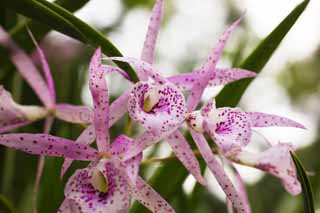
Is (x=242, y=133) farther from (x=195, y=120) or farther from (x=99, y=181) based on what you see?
(x=99, y=181)

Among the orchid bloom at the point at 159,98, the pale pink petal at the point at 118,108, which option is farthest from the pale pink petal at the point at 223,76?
the pale pink petal at the point at 118,108

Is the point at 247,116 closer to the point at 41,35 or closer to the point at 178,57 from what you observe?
the point at 41,35

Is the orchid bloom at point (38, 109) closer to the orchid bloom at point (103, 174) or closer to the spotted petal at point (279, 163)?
the orchid bloom at point (103, 174)

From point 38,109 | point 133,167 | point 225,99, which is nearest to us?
point 133,167

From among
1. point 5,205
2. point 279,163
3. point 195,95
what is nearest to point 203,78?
point 195,95

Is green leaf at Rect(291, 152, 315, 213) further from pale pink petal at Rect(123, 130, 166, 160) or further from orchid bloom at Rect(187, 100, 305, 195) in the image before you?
pale pink petal at Rect(123, 130, 166, 160)

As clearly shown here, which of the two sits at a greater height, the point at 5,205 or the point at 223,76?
the point at 223,76

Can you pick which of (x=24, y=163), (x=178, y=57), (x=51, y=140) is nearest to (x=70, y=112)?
(x=51, y=140)
